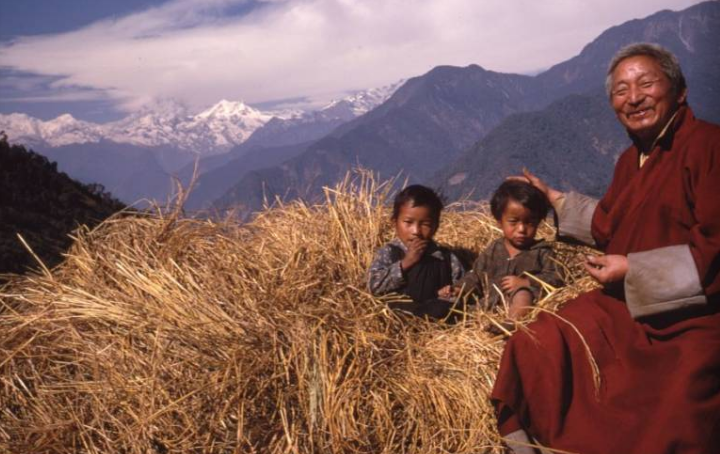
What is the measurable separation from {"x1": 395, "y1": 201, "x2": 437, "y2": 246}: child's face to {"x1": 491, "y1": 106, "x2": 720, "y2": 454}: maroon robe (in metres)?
1.11

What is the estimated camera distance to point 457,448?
6.66 ft

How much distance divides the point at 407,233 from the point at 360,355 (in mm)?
1033

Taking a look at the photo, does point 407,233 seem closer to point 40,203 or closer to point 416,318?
point 416,318

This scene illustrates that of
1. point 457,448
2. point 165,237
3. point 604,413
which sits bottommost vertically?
point 457,448

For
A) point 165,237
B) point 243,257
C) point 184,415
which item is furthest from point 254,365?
point 165,237

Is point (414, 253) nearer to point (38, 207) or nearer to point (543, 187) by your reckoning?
point (543, 187)

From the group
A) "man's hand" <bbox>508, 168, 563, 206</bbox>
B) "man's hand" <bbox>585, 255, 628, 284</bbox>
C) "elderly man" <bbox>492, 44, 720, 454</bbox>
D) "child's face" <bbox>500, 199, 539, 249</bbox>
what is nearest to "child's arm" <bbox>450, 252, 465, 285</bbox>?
"child's face" <bbox>500, 199, 539, 249</bbox>

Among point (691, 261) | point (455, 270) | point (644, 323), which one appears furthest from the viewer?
point (455, 270)

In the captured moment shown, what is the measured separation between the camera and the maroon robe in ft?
Answer: 5.58

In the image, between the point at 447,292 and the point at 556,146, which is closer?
the point at 447,292

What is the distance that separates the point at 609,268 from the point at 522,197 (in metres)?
0.99

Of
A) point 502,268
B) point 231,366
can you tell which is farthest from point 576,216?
point 231,366

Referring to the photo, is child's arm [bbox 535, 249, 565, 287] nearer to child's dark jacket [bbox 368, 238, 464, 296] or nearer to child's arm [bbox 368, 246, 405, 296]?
child's dark jacket [bbox 368, 238, 464, 296]

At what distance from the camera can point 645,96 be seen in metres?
2.09
